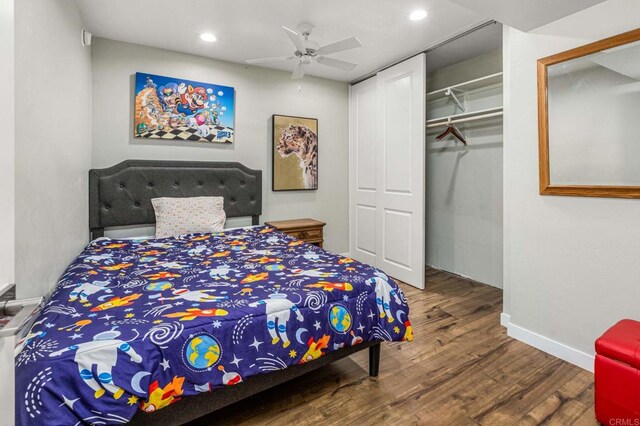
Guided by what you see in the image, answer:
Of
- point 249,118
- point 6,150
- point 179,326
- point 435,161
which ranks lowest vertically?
point 179,326

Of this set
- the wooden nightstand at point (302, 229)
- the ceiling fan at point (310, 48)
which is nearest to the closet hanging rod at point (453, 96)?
the ceiling fan at point (310, 48)

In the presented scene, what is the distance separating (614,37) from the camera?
185 centimetres

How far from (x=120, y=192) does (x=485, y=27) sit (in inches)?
144

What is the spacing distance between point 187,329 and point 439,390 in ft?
4.67

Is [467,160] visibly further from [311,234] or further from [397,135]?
[311,234]

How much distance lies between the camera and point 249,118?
151 inches

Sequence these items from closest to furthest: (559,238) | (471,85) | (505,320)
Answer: (559,238) < (505,320) < (471,85)

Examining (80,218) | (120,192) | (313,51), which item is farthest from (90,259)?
(313,51)

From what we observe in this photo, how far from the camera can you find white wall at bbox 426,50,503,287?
3488 millimetres

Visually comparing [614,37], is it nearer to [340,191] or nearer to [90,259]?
[340,191]

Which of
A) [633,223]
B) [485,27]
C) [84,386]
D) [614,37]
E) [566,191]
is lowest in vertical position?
[84,386]

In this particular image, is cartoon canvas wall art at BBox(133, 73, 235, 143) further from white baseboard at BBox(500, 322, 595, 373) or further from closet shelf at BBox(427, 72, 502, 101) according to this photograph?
white baseboard at BBox(500, 322, 595, 373)

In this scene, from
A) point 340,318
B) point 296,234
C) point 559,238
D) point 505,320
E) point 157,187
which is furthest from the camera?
point 296,234

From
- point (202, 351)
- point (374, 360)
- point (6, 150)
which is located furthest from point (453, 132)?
point (6, 150)
